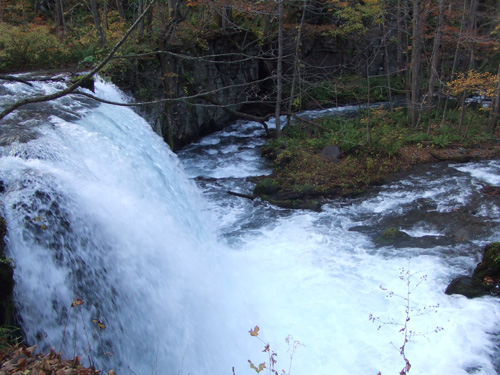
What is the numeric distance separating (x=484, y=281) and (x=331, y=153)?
6389 millimetres

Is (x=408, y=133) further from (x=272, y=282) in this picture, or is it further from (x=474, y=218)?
(x=272, y=282)

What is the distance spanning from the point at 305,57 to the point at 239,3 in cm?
993

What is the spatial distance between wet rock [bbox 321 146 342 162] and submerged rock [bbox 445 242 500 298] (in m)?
5.88

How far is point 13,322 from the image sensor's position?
135 inches

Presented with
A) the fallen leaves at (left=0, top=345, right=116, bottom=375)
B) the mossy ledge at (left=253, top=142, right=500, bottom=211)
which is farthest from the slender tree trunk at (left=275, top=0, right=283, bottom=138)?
the fallen leaves at (left=0, top=345, right=116, bottom=375)

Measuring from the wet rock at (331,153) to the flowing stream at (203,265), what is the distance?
7.19 feet

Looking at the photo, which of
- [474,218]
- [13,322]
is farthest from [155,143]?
[474,218]

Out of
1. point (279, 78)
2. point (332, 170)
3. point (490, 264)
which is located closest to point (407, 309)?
point (490, 264)

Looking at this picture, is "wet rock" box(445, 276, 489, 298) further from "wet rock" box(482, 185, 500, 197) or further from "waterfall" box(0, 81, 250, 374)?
"wet rock" box(482, 185, 500, 197)

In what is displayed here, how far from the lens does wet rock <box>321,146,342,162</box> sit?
476 inches

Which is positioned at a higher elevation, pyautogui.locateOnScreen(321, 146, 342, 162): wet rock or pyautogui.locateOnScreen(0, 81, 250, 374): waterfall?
pyautogui.locateOnScreen(0, 81, 250, 374): waterfall

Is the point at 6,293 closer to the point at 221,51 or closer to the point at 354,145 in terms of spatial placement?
the point at 354,145

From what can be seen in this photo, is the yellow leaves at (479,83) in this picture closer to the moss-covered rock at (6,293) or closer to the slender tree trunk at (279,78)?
the slender tree trunk at (279,78)

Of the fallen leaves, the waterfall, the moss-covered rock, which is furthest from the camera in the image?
the waterfall
